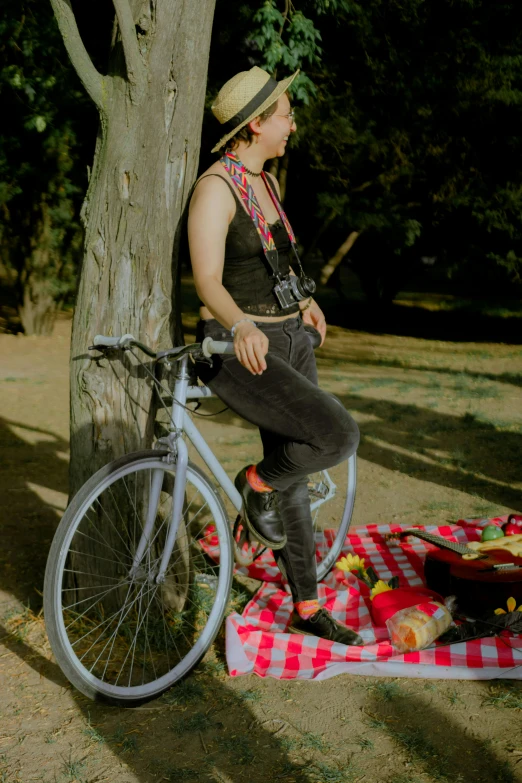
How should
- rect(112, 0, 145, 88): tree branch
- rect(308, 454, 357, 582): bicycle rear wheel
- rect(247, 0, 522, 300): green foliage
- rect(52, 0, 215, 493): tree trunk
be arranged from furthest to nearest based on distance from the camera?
rect(247, 0, 522, 300): green foliage < rect(308, 454, 357, 582): bicycle rear wheel < rect(52, 0, 215, 493): tree trunk < rect(112, 0, 145, 88): tree branch

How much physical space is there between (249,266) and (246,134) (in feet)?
1.69

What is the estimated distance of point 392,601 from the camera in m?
3.61

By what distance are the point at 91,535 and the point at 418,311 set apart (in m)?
14.7

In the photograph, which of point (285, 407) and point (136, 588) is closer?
point (285, 407)

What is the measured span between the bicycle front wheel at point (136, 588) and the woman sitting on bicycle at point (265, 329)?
308 mm

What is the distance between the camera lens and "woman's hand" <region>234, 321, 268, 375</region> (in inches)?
106

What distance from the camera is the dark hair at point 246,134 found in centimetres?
312

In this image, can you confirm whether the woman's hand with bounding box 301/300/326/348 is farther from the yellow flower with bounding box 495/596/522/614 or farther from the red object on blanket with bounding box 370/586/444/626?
the yellow flower with bounding box 495/596/522/614

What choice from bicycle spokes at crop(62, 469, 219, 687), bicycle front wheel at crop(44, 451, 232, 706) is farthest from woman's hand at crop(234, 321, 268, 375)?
bicycle spokes at crop(62, 469, 219, 687)

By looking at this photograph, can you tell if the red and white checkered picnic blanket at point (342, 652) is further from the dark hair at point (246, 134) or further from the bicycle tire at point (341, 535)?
the dark hair at point (246, 134)

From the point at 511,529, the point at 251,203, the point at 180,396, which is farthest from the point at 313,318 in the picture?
the point at 511,529

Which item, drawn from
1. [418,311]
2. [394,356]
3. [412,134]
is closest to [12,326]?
[394,356]

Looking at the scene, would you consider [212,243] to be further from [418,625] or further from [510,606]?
[510,606]

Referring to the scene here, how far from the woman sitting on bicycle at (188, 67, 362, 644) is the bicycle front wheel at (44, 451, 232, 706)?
0.31 metres
